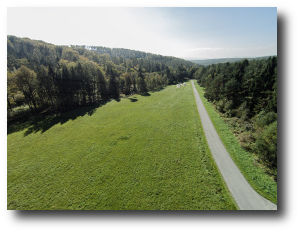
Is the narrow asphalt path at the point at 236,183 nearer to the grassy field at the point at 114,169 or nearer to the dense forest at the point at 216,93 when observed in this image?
the grassy field at the point at 114,169

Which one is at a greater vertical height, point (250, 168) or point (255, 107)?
point (255, 107)

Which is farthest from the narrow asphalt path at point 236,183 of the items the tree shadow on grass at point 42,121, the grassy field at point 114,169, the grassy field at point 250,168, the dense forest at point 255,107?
the tree shadow on grass at point 42,121

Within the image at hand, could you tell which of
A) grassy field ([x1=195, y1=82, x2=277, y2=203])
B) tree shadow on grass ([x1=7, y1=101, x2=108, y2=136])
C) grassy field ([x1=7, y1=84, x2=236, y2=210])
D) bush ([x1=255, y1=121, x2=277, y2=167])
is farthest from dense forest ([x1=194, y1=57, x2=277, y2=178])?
tree shadow on grass ([x1=7, y1=101, x2=108, y2=136])

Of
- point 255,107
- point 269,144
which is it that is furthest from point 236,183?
point 255,107

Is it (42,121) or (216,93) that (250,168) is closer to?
(216,93)

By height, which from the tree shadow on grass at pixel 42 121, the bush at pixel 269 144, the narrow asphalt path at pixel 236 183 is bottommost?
the narrow asphalt path at pixel 236 183

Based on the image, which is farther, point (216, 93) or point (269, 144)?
point (216, 93)
